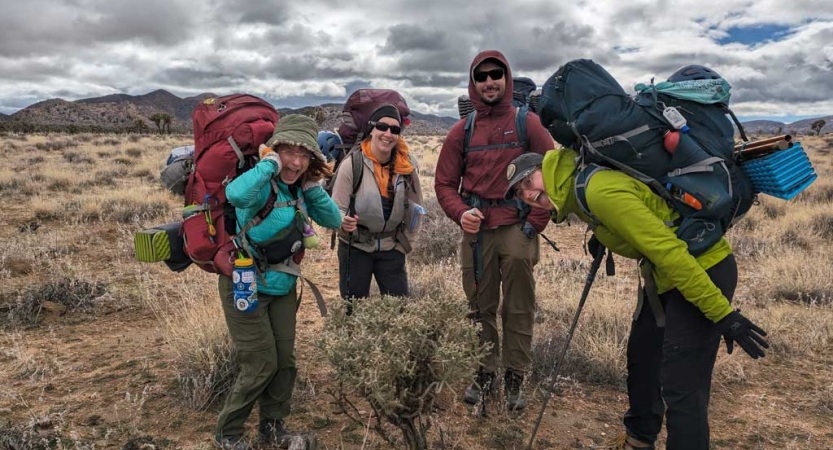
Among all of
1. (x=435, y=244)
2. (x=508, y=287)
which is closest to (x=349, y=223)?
(x=508, y=287)

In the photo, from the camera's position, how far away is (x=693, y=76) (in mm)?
2270

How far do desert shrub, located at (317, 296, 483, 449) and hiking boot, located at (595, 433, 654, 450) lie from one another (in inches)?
64.6

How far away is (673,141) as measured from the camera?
6.86 feet

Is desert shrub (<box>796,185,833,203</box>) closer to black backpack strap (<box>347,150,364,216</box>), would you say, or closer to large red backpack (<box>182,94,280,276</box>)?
black backpack strap (<box>347,150,364,216</box>)

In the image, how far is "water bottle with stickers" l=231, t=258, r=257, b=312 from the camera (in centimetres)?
267

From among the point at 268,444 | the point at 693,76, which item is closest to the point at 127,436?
the point at 268,444

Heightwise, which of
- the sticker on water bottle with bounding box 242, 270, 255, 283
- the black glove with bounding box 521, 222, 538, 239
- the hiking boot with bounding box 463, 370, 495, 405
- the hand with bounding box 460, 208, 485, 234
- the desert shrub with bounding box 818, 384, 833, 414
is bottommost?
the desert shrub with bounding box 818, 384, 833, 414

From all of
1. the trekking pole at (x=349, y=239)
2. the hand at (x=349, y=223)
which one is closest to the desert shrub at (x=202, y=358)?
the trekking pole at (x=349, y=239)

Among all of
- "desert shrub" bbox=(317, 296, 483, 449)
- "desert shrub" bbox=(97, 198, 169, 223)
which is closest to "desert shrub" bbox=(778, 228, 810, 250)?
"desert shrub" bbox=(317, 296, 483, 449)

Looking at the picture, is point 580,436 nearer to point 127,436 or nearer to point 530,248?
point 530,248

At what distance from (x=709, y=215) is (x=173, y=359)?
395 cm

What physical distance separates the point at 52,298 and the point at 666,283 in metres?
5.80

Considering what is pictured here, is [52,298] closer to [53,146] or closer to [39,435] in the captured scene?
[39,435]

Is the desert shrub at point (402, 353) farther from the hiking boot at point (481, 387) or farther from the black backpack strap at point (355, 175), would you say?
the hiking boot at point (481, 387)
